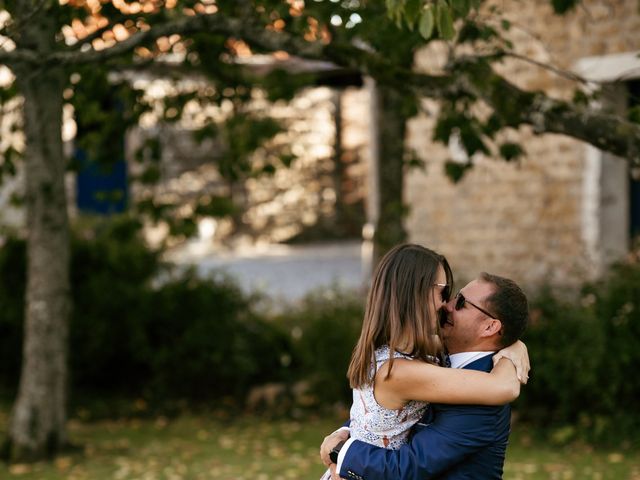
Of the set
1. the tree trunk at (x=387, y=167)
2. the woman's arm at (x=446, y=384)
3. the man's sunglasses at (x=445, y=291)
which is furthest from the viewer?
the tree trunk at (x=387, y=167)

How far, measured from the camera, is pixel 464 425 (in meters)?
2.90

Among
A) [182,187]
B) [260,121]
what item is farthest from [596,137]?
[182,187]

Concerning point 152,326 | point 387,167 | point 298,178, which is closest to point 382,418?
point 152,326

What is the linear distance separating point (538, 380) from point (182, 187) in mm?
14375

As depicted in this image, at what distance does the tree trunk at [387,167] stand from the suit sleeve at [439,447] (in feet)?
27.0

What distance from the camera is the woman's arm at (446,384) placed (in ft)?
9.42

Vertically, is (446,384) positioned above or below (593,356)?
above

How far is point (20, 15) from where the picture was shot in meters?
5.79

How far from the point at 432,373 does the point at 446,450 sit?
214 millimetres

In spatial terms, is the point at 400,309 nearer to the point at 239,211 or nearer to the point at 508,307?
the point at 508,307

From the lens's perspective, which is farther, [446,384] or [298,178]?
[298,178]

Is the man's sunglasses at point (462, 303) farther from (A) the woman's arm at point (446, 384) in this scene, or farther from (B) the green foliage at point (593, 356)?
(B) the green foliage at point (593, 356)

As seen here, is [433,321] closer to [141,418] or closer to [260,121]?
[260,121]

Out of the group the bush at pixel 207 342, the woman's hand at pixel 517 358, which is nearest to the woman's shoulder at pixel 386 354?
the woman's hand at pixel 517 358
